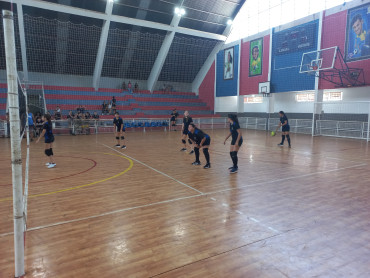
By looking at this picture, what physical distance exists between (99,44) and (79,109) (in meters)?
5.77

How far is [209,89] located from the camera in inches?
1067

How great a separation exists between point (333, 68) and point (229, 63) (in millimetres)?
10639

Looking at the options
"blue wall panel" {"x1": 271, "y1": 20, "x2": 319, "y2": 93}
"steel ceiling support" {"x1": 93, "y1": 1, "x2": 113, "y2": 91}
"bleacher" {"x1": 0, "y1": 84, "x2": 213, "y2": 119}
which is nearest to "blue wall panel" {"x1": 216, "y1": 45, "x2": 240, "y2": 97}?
A: "bleacher" {"x1": 0, "y1": 84, "x2": 213, "y2": 119}

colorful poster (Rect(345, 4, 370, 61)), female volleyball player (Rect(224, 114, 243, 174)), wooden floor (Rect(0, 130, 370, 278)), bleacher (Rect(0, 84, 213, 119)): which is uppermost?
colorful poster (Rect(345, 4, 370, 61))

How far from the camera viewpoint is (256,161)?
8258 mm

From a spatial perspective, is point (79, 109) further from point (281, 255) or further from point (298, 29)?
point (281, 255)

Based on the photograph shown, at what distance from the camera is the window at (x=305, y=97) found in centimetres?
1883

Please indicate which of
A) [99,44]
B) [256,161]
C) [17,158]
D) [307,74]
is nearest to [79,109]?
[99,44]

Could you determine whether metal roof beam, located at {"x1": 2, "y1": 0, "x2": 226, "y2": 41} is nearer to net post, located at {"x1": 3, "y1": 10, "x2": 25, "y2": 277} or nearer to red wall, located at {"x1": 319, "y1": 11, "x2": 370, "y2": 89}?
red wall, located at {"x1": 319, "y1": 11, "x2": 370, "y2": 89}

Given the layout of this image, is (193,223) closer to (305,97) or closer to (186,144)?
(186,144)

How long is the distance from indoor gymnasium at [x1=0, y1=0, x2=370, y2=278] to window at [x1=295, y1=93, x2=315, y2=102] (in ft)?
0.29

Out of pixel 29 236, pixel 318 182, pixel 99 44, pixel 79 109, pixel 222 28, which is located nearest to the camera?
pixel 29 236

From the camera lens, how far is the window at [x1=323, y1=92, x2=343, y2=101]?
17036mm

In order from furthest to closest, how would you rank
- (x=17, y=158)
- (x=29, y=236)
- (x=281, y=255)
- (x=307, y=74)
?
1. (x=307, y=74)
2. (x=29, y=236)
3. (x=281, y=255)
4. (x=17, y=158)
